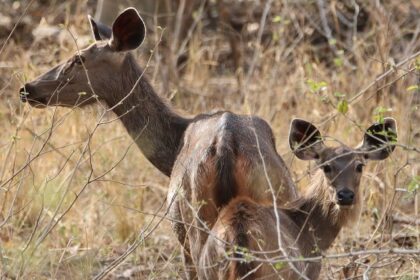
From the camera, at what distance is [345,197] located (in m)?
7.84

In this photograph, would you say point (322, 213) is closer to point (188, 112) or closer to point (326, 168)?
point (326, 168)

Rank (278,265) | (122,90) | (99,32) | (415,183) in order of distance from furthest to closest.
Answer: (99,32) < (122,90) < (415,183) < (278,265)

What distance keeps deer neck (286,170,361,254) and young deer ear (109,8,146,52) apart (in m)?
1.94

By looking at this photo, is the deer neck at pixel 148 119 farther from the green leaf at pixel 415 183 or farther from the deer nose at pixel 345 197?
the green leaf at pixel 415 183

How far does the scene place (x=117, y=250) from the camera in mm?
9930

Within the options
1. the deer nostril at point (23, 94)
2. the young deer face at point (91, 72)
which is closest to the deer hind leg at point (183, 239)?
the young deer face at point (91, 72)

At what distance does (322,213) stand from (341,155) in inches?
27.9

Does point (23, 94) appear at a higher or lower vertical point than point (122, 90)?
higher

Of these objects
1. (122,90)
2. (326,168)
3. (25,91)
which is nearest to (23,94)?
(25,91)

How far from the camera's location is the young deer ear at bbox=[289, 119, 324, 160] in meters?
8.34

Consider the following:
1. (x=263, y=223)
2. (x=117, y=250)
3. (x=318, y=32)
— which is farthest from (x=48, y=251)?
(x=318, y=32)

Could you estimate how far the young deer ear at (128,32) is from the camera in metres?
9.11

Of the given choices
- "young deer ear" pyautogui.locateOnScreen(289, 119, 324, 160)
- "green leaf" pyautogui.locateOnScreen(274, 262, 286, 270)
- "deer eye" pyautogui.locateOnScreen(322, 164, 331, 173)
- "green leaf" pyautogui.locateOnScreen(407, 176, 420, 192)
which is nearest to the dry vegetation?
"green leaf" pyautogui.locateOnScreen(407, 176, 420, 192)

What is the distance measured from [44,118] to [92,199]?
1373mm
